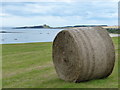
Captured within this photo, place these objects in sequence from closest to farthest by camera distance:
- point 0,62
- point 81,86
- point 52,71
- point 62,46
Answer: point 81,86, point 62,46, point 52,71, point 0,62

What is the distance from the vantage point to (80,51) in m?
9.45

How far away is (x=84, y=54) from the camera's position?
9.45 meters

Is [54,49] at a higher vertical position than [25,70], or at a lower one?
higher

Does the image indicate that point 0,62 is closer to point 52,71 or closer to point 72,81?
point 52,71

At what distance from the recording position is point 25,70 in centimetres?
1334

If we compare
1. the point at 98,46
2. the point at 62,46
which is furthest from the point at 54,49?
the point at 98,46

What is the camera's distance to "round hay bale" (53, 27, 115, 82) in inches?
373

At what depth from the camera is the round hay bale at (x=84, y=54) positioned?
948 cm

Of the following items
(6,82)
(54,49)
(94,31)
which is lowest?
(6,82)

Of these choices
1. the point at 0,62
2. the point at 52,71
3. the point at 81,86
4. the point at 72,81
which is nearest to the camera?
the point at 81,86

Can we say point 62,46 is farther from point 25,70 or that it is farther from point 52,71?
point 25,70

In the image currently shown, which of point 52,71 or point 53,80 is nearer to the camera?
point 53,80

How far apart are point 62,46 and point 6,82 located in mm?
2837

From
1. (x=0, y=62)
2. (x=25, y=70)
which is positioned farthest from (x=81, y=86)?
(x=0, y=62)
